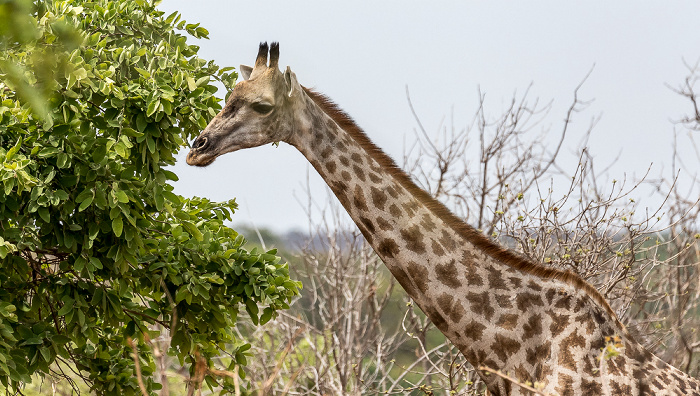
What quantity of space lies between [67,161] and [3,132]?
0.62m

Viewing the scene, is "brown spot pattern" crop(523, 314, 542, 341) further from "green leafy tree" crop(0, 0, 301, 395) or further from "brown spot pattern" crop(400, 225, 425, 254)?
"green leafy tree" crop(0, 0, 301, 395)

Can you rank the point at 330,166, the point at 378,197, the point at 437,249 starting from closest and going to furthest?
1. the point at 437,249
2. the point at 378,197
3. the point at 330,166

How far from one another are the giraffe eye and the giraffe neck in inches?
9.6

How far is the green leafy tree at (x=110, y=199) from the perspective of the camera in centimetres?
534

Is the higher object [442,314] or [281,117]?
[281,117]

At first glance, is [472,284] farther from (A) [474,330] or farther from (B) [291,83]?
(B) [291,83]

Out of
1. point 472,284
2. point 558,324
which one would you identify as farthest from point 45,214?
point 558,324

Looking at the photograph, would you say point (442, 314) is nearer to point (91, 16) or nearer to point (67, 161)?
point (67, 161)

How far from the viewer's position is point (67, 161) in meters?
5.34

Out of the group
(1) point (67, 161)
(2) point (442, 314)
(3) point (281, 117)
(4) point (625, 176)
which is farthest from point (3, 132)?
(4) point (625, 176)

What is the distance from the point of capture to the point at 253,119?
16.8ft

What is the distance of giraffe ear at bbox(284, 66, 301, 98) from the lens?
5.10 m

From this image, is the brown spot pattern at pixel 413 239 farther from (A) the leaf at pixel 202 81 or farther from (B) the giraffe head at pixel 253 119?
(A) the leaf at pixel 202 81

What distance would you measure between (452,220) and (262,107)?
1.57 m
